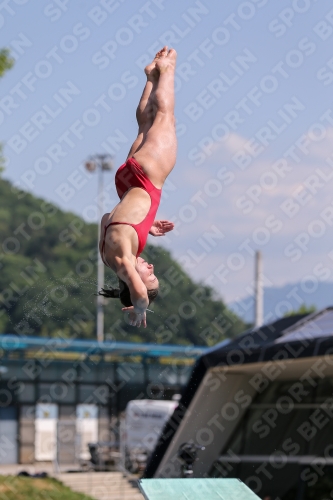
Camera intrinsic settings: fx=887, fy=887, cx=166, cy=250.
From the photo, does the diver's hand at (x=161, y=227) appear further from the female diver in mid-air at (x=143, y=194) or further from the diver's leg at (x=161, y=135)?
the diver's leg at (x=161, y=135)

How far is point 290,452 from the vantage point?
63.9ft

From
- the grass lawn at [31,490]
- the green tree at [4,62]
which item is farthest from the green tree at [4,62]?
the grass lawn at [31,490]

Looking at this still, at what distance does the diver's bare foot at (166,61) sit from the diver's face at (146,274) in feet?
7.59

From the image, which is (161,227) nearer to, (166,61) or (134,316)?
(134,316)

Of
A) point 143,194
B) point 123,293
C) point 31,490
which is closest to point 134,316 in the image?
point 123,293

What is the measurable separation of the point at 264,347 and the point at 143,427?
12.4 meters

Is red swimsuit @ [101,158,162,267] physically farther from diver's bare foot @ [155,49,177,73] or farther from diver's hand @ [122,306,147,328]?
diver's bare foot @ [155,49,177,73]

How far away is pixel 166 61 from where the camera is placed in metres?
9.80

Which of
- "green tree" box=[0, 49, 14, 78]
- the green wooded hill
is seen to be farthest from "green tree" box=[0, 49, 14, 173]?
the green wooded hill

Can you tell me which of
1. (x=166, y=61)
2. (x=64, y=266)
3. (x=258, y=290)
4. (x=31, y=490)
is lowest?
(x=64, y=266)

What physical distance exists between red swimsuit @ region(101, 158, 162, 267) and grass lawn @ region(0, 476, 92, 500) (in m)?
13.8

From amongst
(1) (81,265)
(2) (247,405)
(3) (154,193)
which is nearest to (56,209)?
(1) (81,265)

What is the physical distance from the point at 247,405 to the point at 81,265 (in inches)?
2006

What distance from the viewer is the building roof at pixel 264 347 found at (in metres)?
17.9
